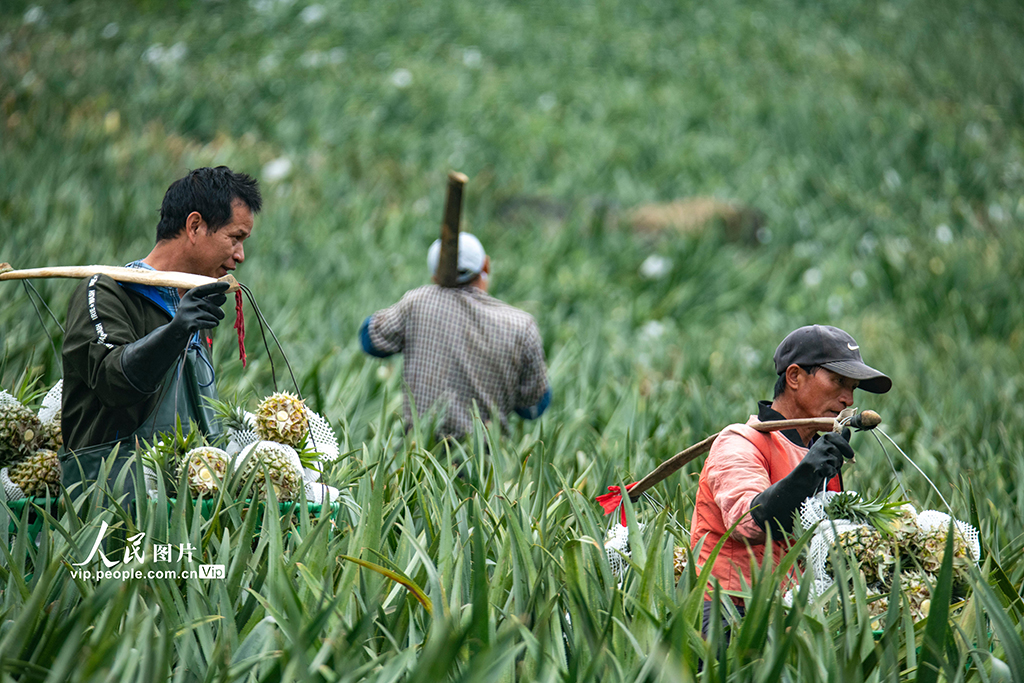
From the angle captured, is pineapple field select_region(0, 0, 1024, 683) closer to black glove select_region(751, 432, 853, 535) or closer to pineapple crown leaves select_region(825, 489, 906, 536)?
pineapple crown leaves select_region(825, 489, 906, 536)

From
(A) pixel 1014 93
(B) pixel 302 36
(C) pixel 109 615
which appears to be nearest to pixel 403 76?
(B) pixel 302 36

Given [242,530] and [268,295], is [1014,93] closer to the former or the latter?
[268,295]

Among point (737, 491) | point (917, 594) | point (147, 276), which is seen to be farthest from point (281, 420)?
point (917, 594)

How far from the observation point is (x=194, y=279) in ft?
7.29

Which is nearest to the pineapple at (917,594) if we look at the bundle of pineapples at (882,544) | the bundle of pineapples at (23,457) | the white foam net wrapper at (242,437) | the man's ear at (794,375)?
the bundle of pineapples at (882,544)

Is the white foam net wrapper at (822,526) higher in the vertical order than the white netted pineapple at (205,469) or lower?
lower

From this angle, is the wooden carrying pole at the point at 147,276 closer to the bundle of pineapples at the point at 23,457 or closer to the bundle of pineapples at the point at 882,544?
the bundle of pineapples at the point at 23,457

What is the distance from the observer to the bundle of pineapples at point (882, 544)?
83.5 inches

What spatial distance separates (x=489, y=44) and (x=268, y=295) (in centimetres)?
1067

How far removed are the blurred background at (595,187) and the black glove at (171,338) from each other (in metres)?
1.13

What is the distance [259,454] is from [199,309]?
1.34 ft

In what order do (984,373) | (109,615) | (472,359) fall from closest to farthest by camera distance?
(109,615) < (472,359) < (984,373)

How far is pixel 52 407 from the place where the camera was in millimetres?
2566

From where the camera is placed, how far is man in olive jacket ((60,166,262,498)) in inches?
82.8
